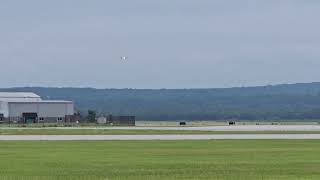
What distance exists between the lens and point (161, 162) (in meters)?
A: 45.6

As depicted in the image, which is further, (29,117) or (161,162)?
(29,117)

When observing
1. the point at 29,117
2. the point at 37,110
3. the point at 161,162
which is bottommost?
the point at 161,162

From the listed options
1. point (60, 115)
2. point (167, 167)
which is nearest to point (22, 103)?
point (60, 115)

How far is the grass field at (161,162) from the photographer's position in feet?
125

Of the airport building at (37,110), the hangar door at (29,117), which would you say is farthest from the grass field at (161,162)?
the airport building at (37,110)

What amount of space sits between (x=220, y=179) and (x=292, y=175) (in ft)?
11.9

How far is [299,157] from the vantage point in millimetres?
49281

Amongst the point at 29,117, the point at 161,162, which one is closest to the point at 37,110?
the point at 29,117

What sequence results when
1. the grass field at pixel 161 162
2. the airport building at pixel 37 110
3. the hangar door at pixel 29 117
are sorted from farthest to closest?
the airport building at pixel 37 110 < the hangar door at pixel 29 117 < the grass field at pixel 161 162

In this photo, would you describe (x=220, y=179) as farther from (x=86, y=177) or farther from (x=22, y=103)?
(x=22, y=103)

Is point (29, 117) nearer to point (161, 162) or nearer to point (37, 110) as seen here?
point (37, 110)

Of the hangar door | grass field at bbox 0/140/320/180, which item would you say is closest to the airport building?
the hangar door

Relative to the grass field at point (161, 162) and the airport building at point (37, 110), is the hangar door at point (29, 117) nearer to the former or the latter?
the airport building at point (37, 110)

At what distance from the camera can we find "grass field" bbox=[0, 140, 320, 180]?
38.1m
